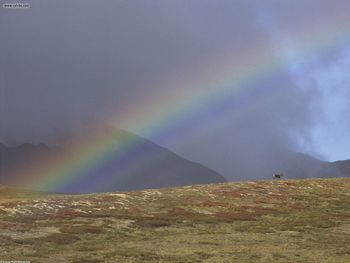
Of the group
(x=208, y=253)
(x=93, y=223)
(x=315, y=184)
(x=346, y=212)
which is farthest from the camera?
(x=315, y=184)

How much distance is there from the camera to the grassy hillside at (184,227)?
42219 mm

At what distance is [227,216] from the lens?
228ft

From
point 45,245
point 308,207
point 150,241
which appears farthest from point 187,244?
point 308,207

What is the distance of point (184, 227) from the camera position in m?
60.4

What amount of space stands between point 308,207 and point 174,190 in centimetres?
2574

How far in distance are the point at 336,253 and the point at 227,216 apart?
85.3 feet

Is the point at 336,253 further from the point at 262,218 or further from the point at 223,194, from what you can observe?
the point at 223,194

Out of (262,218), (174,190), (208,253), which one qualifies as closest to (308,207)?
(262,218)

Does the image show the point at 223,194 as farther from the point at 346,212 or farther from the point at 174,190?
the point at 346,212

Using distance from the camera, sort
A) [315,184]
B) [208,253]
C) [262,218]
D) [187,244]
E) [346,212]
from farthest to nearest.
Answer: [315,184]
[346,212]
[262,218]
[187,244]
[208,253]

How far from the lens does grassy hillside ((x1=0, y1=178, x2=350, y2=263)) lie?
42219 mm

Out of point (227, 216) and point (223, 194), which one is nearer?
point (227, 216)

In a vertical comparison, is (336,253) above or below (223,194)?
below

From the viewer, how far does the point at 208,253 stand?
141 ft
